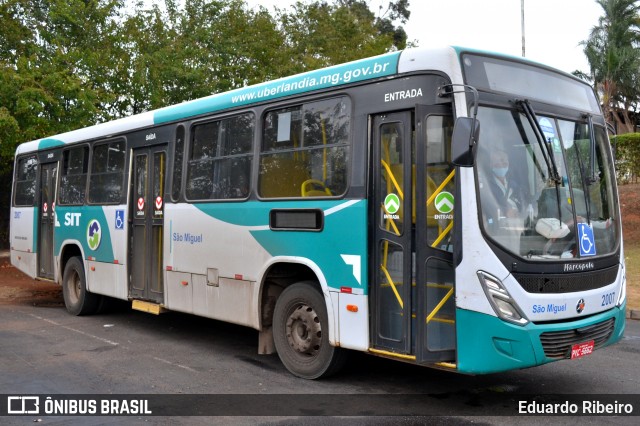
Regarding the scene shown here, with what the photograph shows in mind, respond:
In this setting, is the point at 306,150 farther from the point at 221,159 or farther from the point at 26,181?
the point at 26,181

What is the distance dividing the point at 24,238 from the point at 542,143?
35.8 feet

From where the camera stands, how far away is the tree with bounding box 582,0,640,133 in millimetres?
37062

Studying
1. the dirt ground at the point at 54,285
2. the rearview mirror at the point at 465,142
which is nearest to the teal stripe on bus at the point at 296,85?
the rearview mirror at the point at 465,142

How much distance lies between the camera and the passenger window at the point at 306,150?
22.4ft

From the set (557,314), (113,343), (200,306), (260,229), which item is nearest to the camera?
(557,314)

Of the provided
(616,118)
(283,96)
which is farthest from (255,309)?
(616,118)

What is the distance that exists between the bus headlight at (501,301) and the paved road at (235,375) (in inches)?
36.9

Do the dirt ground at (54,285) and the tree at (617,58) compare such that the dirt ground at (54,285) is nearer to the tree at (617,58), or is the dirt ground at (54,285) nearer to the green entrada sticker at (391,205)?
the green entrada sticker at (391,205)

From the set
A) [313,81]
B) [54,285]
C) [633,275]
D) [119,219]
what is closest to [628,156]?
[633,275]

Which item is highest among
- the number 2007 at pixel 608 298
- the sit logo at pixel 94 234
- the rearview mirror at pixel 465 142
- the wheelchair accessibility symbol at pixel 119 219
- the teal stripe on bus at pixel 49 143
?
the teal stripe on bus at pixel 49 143

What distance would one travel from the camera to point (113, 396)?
6.58 m

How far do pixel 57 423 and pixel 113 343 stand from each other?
11.6 ft

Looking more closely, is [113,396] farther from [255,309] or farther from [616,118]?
[616,118]

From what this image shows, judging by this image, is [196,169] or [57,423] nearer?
[57,423]
